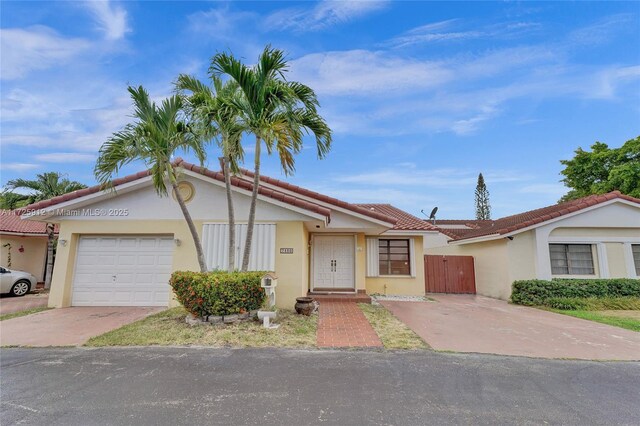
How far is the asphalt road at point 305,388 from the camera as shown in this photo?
357 cm

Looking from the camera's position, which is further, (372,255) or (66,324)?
(372,255)

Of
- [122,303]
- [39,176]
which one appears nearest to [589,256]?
[122,303]

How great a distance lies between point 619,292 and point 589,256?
175 centimetres

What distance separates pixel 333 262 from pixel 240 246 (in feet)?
16.5

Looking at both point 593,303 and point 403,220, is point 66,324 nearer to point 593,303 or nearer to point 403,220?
point 403,220

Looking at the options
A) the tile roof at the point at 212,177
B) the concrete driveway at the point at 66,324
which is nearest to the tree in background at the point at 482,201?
the tile roof at the point at 212,177

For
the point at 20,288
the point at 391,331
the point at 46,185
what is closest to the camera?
the point at 391,331

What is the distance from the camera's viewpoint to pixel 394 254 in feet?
48.7

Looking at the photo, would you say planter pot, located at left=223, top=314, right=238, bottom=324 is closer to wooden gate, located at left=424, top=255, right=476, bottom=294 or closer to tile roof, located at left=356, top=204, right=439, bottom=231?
tile roof, located at left=356, top=204, right=439, bottom=231

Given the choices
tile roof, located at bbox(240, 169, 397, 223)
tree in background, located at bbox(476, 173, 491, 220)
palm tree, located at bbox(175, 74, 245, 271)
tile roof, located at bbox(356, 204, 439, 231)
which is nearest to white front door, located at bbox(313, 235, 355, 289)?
tile roof, located at bbox(240, 169, 397, 223)

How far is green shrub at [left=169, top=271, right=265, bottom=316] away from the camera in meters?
7.66

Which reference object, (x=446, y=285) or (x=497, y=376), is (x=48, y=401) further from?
(x=446, y=285)

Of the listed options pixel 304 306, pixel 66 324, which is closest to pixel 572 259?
pixel 304 306

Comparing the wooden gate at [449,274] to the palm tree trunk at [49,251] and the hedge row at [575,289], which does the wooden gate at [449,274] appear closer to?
the hedge row at [575,289]
